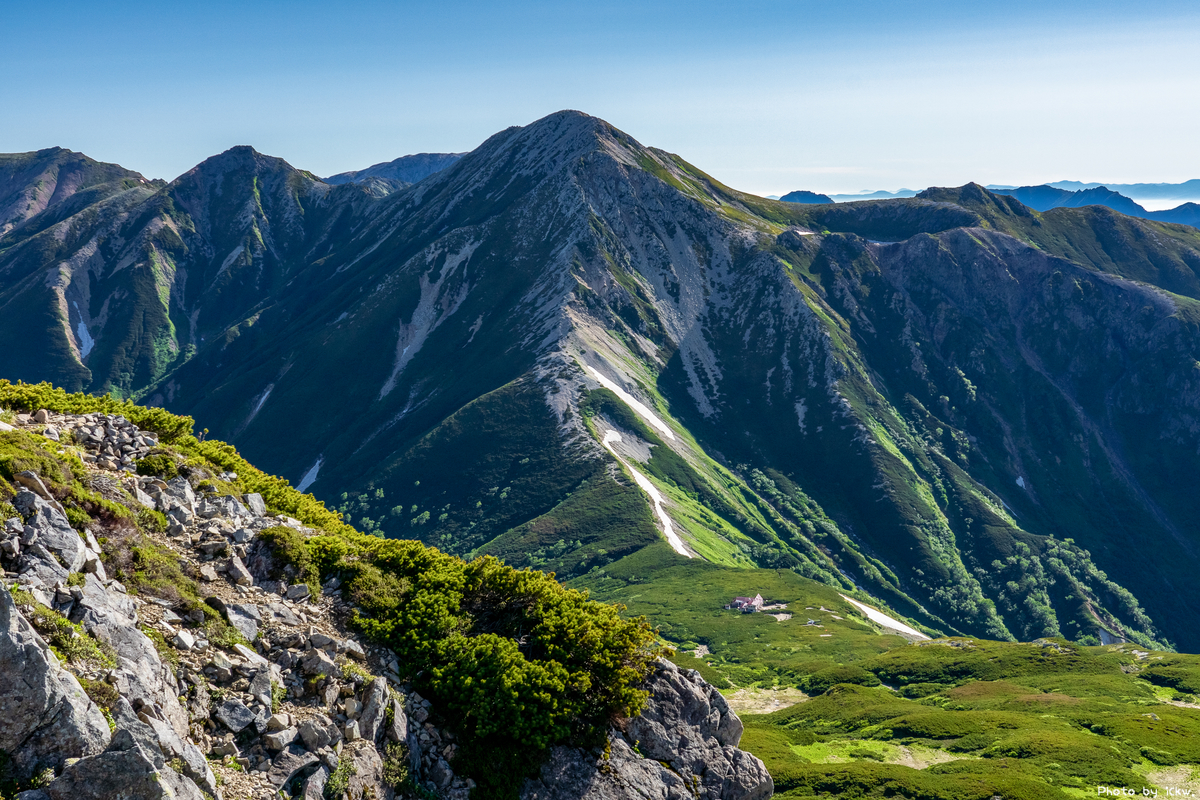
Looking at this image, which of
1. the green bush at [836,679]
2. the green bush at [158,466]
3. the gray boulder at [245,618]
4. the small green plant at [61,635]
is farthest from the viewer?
the green bush at [836,679]

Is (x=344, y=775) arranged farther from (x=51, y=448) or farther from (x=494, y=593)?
(x=51, y=448)

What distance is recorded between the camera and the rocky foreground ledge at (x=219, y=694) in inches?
721

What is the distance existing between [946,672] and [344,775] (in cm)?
12048

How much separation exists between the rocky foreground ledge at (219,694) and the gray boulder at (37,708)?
0.11 ft

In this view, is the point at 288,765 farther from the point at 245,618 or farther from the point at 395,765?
the point at 245,618

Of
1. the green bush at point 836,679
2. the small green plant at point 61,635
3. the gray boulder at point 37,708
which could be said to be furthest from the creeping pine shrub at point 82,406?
the green bush at point 836,679

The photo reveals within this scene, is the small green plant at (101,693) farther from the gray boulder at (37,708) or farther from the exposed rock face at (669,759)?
the exposed rock face at (669,759)

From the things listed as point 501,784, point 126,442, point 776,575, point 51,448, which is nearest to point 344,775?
point 501,784

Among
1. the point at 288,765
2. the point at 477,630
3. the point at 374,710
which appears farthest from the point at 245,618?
the point at 477,630

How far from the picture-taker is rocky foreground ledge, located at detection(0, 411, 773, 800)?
1831 centimetres

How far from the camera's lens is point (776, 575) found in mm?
192250

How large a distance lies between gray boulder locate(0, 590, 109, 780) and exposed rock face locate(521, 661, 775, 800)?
15524 millimetres

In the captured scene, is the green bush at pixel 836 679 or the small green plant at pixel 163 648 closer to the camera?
the small green plant at pixel 163 648

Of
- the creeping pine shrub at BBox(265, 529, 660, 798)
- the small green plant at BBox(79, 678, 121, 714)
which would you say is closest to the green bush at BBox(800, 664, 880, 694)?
the creeping pine shrub at BBox(265, 529, 660, 798)
